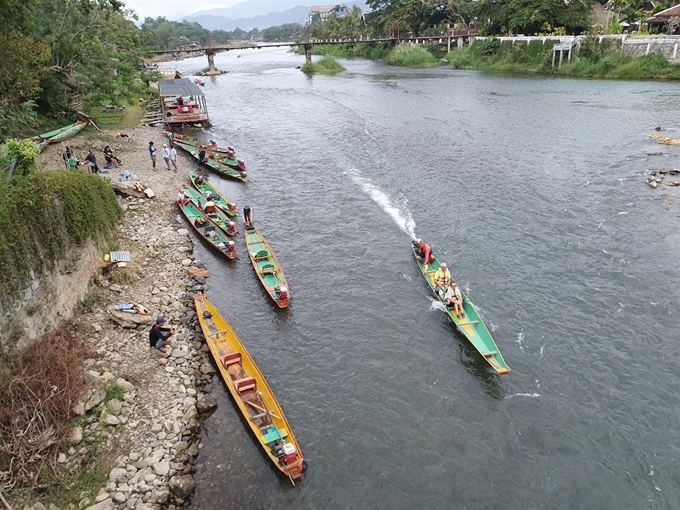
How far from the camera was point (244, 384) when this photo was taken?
1698cm

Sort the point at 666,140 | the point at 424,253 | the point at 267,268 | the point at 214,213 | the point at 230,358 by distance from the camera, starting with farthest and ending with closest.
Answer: the point at 666,140
the point at 214,213
the point at 424,253
the point at 267,268
the point at 230,358

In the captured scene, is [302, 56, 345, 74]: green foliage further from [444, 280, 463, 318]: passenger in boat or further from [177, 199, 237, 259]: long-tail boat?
[444, 280, 463, 318]: passenger in boat

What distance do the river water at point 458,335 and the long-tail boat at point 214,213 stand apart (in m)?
1.16

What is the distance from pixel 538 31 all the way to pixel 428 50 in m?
27.7

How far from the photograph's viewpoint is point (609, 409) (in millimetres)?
17094

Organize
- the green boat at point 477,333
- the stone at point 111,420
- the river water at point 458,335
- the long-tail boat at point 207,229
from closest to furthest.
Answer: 1. the river water at point 458,335
2. the stone at point 111,420
3. the green boat at point 477,333
4. the long-tail boat at point 207,229

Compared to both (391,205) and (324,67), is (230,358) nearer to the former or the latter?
(391,205)

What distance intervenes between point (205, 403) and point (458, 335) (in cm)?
1074

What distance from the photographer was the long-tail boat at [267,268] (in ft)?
73.8

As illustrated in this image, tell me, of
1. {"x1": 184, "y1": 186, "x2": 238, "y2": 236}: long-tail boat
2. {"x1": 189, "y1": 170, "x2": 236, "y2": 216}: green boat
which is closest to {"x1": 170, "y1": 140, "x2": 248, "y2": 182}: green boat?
{"x1": 189, "y1": 170, "x2": 236, "y2": 216}: green boat

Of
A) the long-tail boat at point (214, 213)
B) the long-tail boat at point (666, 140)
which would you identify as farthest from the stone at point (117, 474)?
the long-tail boat at point (666, 140)

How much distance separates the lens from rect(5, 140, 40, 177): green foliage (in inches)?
724

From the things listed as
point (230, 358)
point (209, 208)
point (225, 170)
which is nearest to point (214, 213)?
point (209, 208)

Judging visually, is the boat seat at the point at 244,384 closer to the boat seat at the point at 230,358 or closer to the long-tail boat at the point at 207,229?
the boat seat at the point at 230,358
